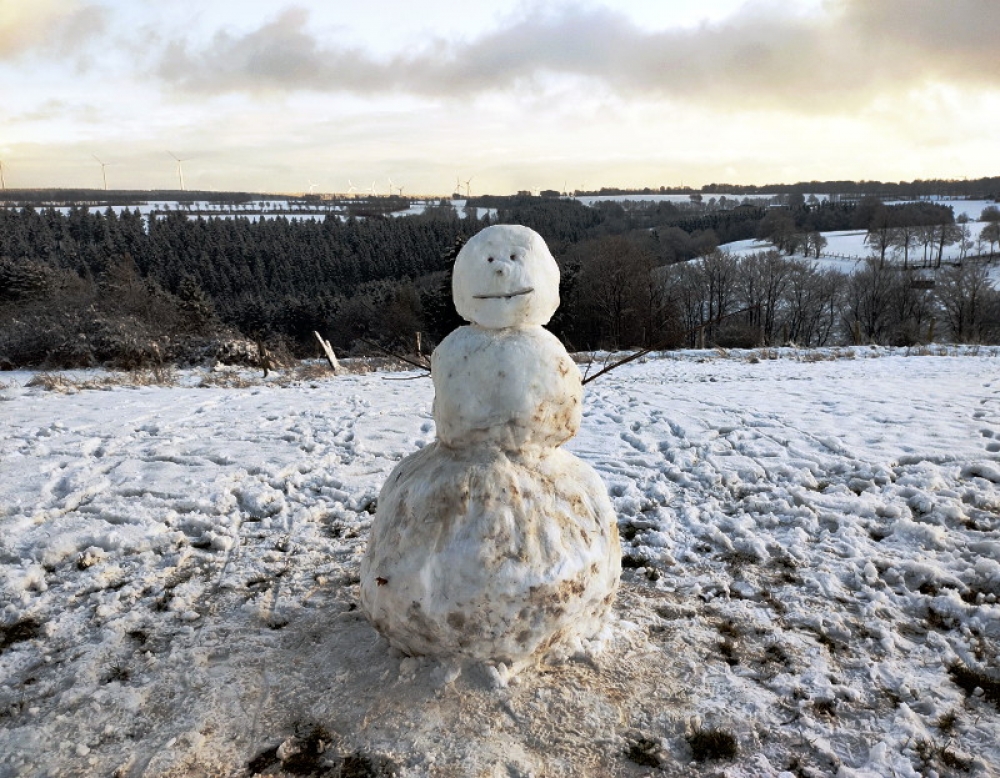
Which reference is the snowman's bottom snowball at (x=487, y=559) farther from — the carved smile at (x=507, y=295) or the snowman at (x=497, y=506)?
the carved smile at (x=507, y=295)

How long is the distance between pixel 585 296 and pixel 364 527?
41.4 meters

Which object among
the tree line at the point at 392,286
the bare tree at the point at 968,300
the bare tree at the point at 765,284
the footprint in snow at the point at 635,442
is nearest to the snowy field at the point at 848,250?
the tree line at the point at 392,286

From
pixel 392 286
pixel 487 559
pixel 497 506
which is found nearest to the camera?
pixel 487 559

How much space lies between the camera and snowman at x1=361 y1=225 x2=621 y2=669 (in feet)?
11.6

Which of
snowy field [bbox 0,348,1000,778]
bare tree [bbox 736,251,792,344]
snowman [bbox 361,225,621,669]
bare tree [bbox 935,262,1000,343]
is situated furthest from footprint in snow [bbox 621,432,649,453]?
bare tree [bbox 736,251,792,344]

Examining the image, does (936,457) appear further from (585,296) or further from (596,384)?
(585,296)

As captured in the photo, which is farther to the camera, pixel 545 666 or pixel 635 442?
pixel 635 442

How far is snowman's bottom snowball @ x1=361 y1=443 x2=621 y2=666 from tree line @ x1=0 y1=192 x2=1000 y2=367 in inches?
49.1

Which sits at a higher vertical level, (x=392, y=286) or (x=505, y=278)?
(x=505, y=278)

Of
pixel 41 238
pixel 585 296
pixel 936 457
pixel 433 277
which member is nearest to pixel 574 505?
pixel 936 457

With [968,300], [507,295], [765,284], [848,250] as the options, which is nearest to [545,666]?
[507,295]

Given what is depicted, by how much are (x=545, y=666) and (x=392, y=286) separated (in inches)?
2781

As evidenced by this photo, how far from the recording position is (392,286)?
71.9 metres

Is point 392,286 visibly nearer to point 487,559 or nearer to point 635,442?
point 635,442
